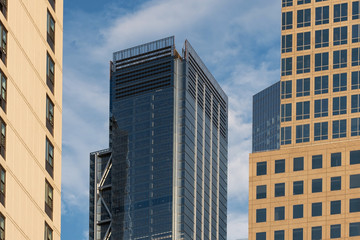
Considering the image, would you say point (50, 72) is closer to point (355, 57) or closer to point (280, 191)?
point (280, 191)

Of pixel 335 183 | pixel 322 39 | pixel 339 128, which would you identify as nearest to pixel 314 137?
pixel 339 128

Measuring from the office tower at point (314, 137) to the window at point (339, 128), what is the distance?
0.16m

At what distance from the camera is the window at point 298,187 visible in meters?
170

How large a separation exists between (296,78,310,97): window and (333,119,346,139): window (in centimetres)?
757

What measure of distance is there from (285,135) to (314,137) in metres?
4.81

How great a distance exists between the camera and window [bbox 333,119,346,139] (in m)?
174

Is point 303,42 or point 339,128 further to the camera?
point 303,42

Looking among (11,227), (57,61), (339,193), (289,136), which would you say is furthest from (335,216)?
(11,227)

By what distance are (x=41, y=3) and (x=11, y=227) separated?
21630 millimetres

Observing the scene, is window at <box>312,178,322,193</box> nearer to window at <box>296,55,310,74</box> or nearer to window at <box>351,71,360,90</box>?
window at <box>351,71,360,90</box>

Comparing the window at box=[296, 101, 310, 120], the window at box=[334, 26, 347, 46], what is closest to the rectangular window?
the window at box=[334, 26, 347, 46]

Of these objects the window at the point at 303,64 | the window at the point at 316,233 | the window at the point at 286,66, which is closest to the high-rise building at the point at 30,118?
the window at the point at 316,233

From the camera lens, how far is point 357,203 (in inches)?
6545

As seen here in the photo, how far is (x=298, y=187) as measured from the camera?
170 metres
